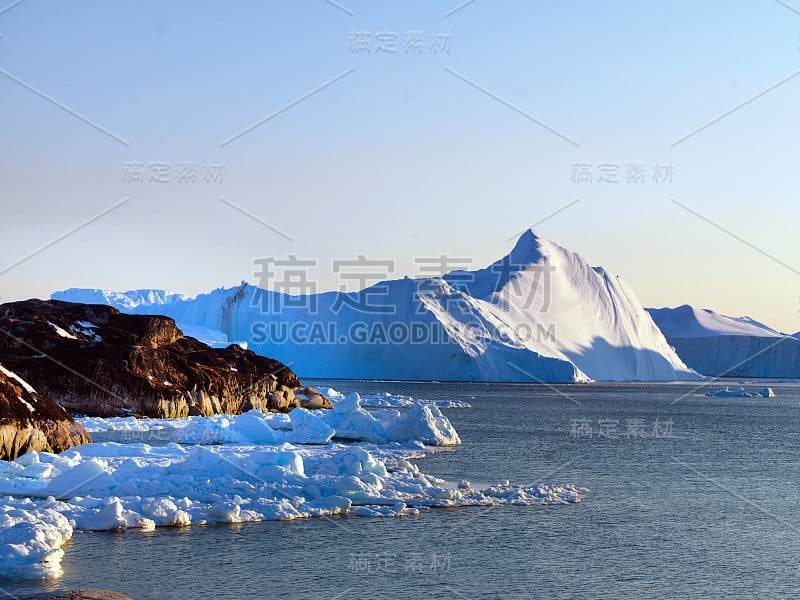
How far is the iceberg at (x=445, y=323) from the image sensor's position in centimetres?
10200

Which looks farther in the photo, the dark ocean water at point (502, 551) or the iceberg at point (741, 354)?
the iceberg at point (741, 354)

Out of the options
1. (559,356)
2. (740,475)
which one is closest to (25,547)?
(740,475)

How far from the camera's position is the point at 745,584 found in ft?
44.1

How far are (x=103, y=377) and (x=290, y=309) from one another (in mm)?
62932

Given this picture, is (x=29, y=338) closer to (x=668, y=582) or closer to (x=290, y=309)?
(x=668, y=582)

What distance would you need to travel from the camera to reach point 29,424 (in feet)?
76.6

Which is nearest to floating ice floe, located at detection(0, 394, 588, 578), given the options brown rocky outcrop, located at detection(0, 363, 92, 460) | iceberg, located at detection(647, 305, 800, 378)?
brown rocky outcrop, located at detection(0, 363, 92, 460)

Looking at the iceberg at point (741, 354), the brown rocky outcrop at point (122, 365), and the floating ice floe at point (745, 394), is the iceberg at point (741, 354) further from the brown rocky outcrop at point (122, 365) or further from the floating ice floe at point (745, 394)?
the brown rocky outcrop at point (122, 365)

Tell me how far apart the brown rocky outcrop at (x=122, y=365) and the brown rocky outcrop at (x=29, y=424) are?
15035 mm

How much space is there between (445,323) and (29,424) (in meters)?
79.4

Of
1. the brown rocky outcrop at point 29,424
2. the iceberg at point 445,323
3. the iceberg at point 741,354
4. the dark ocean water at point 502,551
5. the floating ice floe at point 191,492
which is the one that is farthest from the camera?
the iceberg at point 741,354

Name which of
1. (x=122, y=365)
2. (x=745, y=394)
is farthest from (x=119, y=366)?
(x=745, y=394)

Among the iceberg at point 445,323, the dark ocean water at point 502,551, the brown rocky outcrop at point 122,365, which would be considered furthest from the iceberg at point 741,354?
the dark ocean water at point 502,551

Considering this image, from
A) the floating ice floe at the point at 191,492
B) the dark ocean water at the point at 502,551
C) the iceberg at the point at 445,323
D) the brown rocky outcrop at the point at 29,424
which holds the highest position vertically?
the iceberg at the point at 445,323
